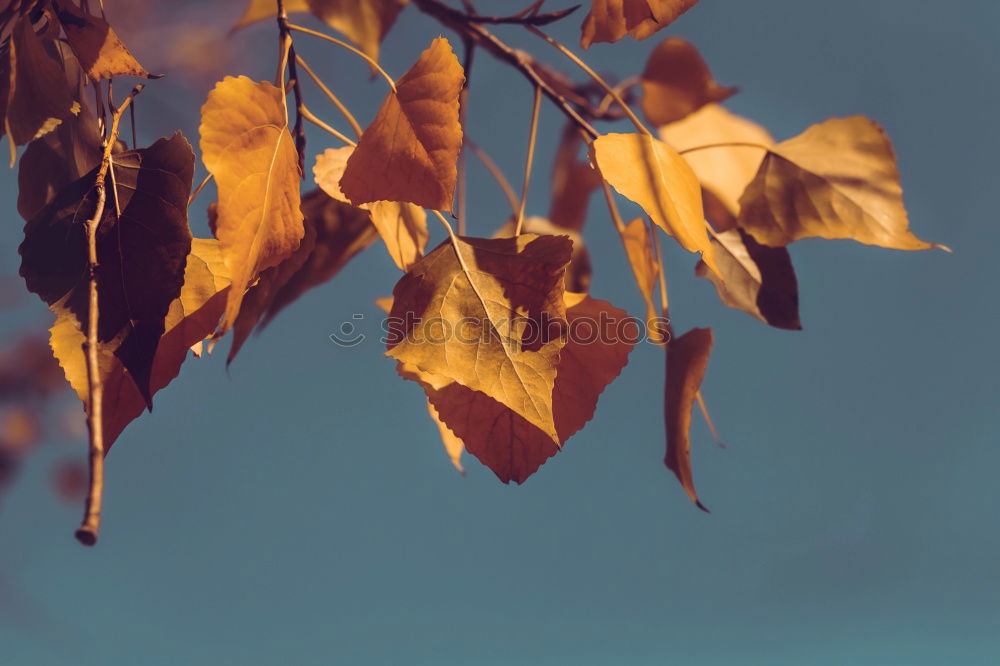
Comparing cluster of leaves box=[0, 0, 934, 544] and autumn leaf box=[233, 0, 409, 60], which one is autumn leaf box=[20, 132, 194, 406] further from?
autumn leaf box=[233, 0, 409, 60]

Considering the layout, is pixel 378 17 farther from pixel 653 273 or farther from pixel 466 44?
pixel 653 273

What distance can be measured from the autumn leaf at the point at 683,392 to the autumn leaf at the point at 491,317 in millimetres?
85

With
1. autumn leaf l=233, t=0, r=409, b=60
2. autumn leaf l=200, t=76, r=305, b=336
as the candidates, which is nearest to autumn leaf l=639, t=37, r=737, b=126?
autumn leaf l=233, t=0, r=409, b=60

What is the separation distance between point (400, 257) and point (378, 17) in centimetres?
21

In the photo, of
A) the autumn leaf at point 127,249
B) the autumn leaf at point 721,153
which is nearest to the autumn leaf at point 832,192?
the autumn leaf at point 721,153

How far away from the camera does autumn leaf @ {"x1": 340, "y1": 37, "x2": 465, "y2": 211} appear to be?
24cm

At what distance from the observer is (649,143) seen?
271 mm

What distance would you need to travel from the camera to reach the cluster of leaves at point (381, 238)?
0.22m

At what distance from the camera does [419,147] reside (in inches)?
9.6

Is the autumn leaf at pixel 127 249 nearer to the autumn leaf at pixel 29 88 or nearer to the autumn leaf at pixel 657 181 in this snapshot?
the autumn leaf at pixel 29 88

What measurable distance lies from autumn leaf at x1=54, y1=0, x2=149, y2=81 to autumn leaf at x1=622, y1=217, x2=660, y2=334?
19cm

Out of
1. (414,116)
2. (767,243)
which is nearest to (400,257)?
(414,116)

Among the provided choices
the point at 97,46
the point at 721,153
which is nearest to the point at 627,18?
the point at 97,46

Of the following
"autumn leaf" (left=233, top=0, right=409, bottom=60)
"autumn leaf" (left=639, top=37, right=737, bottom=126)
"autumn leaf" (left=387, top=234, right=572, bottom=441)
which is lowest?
"autumn leaf" (left=387, top=234, right=572, bottom=441)
